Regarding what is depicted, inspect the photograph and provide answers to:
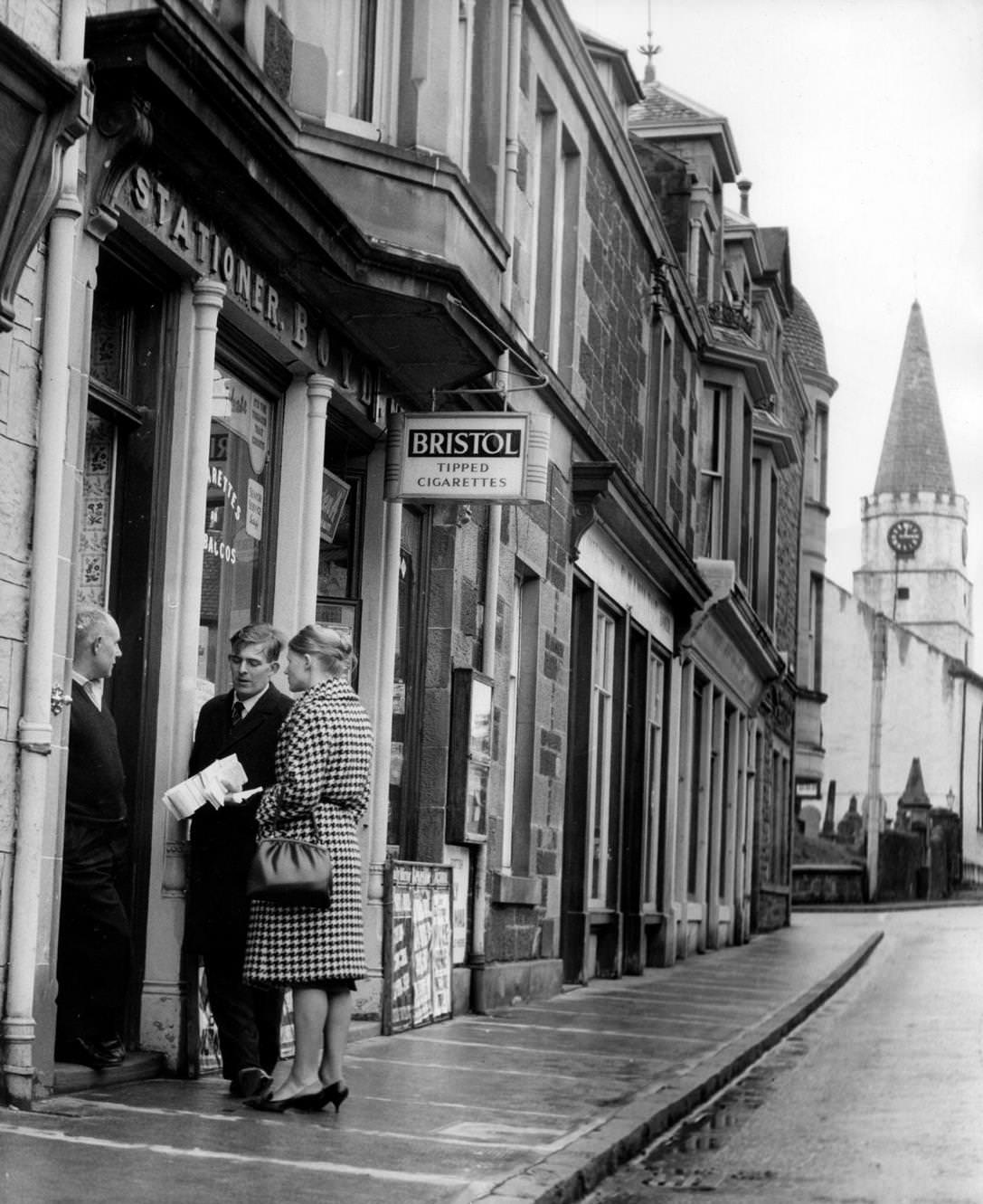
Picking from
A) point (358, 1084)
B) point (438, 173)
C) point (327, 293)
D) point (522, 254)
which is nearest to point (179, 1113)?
point (358, 1084)

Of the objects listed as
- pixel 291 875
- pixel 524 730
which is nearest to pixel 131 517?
pixel 291 875

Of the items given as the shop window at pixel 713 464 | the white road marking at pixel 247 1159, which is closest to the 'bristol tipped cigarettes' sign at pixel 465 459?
the white road marking at pixel 247 1159

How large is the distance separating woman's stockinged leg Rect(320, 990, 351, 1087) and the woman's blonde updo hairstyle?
1.33m

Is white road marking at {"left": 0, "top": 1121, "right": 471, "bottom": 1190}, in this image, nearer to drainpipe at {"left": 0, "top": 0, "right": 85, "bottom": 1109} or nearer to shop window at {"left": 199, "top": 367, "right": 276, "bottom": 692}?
drainpipe at {"left": 0, "top": 0, "right": 85, "bottom": 1109}

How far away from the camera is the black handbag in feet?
27.1

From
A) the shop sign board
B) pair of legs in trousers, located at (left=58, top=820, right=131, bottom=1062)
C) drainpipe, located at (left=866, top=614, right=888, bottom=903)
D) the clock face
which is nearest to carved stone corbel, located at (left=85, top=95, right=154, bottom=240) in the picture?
pair of legs in trousers, located at (left=58, top=820, right=131, bottom=1062)

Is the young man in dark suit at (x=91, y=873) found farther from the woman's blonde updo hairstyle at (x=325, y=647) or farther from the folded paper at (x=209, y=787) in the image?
the woman's blonde updo hairstyle at (x=325, y=647)

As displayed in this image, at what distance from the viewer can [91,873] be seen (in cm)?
855

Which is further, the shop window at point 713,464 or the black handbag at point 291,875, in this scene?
the shop window at point 713,464

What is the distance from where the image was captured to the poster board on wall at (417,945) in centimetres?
1251

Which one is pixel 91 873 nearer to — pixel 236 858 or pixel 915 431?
pixel 236 858

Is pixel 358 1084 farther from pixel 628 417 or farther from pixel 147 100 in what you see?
pixel 628 417

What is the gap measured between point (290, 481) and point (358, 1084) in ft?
11.3

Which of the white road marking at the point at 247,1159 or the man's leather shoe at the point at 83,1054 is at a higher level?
the man's leather shoe at the point at 83,1054
